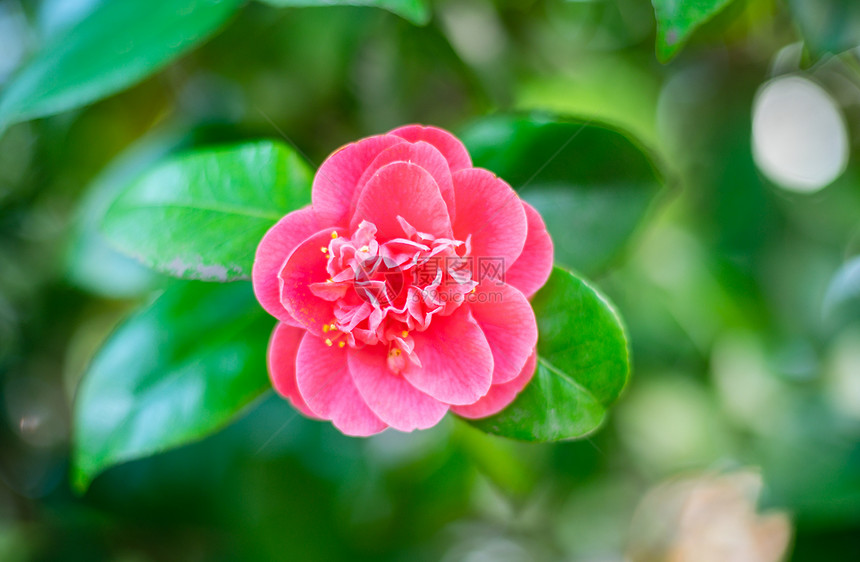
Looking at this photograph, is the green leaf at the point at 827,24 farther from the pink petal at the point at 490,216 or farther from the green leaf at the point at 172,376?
the green leaf at the point at 172,376

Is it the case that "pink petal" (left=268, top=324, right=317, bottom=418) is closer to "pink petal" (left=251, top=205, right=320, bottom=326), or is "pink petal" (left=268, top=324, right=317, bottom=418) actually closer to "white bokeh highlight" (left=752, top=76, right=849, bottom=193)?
"pink petal" (left=251, top=205, right=320, bottom=326)

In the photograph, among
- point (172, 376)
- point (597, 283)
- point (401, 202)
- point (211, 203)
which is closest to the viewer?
point (401, 202)

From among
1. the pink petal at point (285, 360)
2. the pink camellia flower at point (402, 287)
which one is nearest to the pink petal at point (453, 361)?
the pink camellia flower at point (402, 287)

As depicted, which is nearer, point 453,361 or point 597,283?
point 453,361

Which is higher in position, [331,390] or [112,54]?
[112,54]

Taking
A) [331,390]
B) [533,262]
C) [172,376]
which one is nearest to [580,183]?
[533,262]

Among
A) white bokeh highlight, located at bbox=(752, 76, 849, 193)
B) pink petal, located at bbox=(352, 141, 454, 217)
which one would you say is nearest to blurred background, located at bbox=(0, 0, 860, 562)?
white bokeh highlight, located at bbox=(752, 76, 849, 193)

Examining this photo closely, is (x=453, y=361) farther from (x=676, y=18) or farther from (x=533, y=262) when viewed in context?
(x=676, y=18)
